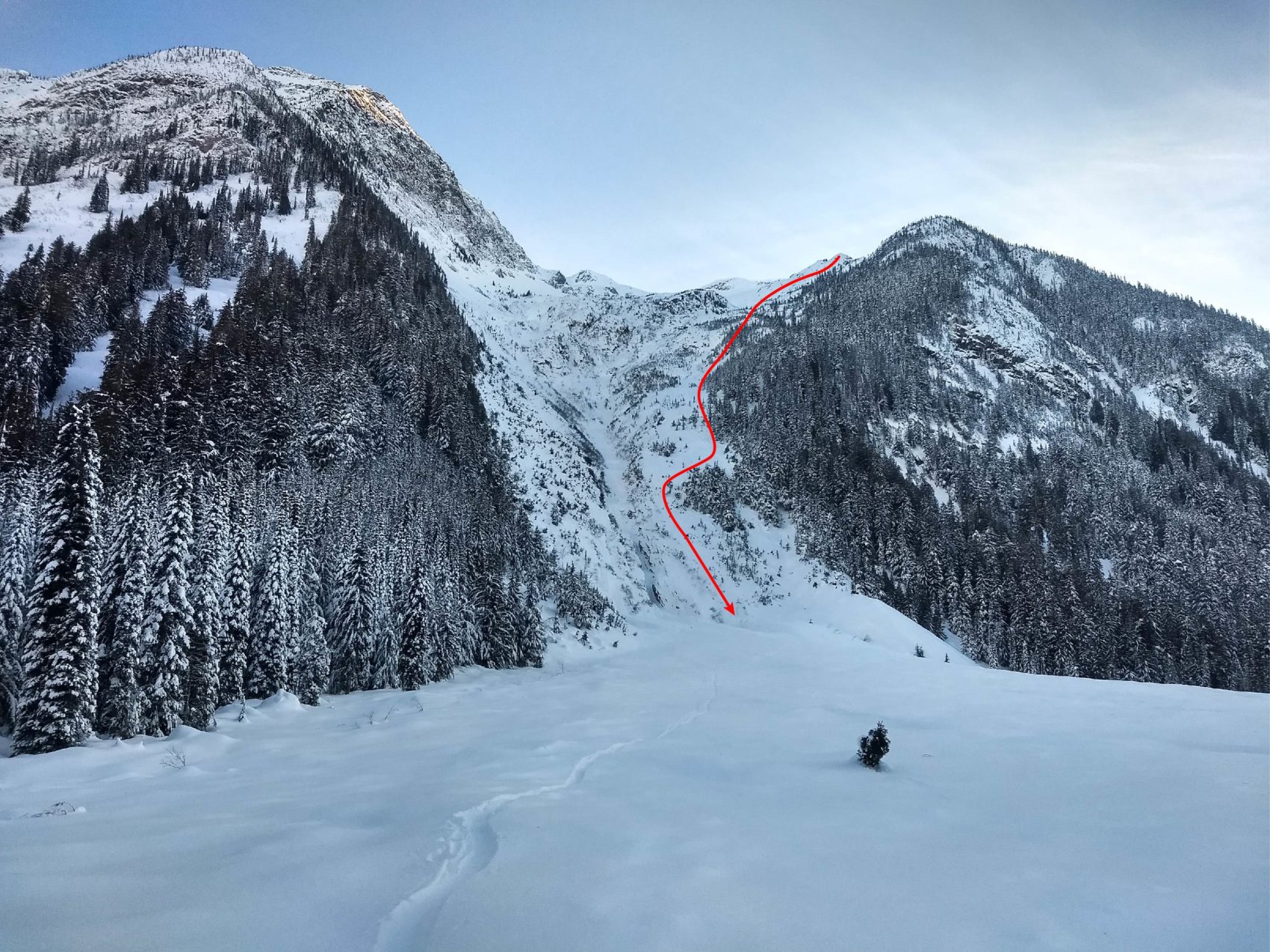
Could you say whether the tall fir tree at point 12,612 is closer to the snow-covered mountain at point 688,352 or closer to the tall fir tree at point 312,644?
the tall fir tree at point 312,644

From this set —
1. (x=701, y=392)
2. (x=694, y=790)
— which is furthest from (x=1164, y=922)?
(x=701, y=392)

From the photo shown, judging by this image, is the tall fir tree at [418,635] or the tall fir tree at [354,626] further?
the tall fir tree at [418,635]

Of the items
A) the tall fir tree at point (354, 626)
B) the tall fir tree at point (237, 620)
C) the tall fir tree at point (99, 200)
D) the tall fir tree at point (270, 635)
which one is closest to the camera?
the tall fir tree at point (237, 620)

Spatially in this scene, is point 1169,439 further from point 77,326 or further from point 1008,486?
point 77,326

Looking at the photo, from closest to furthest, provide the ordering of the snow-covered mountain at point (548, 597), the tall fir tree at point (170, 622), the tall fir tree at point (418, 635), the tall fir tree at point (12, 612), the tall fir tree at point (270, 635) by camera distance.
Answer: the snow-covered mountain at point (548, 597) → the tall fir tree at point (12, 612) → the tall fir tree at point (170, 622) → the tall fir tree at point (270, 635) → the tall fir tree at point (418, 635)

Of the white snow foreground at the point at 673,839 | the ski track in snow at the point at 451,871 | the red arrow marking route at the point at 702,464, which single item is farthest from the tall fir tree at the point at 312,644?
the red arrow marking route at the point at 702,464

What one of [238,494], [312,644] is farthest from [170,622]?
[238,494]
